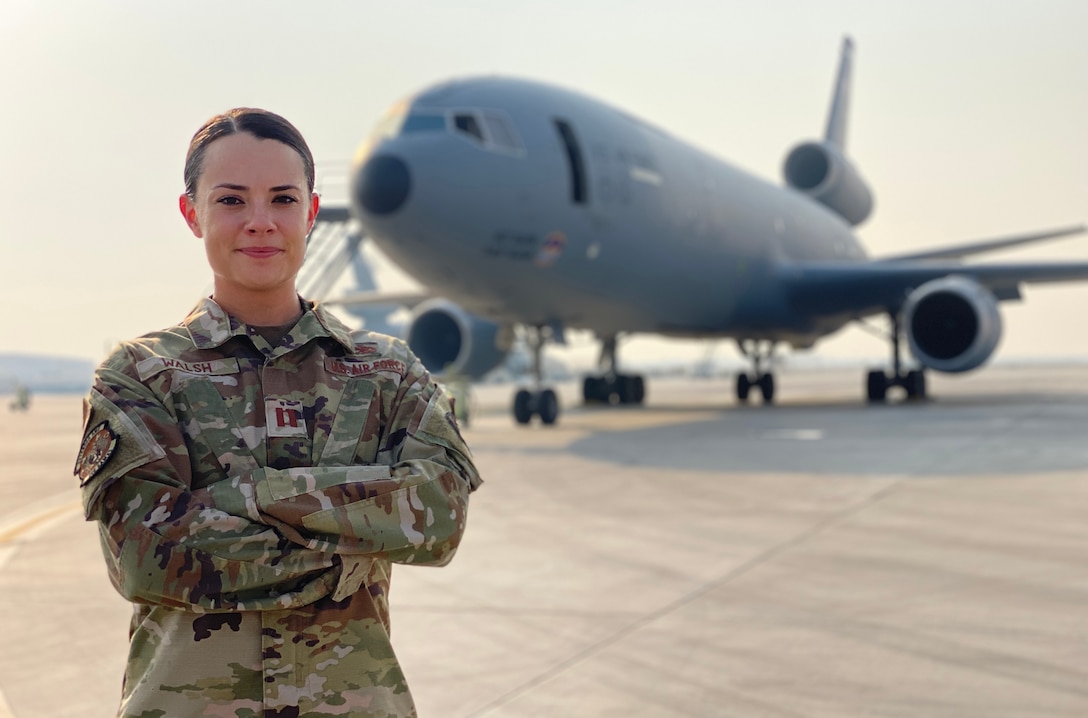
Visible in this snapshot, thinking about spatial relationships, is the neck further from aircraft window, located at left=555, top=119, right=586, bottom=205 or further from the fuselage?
aircraft window, located at left=555, top=119, right=586, bottom=205

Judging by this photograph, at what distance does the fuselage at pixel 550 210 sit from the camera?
10453 millimetres

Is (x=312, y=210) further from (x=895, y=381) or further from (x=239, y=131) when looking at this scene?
(x=895, y=381)

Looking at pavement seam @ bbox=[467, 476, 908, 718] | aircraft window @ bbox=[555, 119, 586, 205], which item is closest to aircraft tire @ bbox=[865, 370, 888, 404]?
aircraft window @ bbox=[555, 119, 586, 205]

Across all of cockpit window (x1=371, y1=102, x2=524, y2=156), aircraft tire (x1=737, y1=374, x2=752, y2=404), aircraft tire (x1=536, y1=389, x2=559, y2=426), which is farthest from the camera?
aircraft tire (x1=737, y1=374, x2=752, y2=404)

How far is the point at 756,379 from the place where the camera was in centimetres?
2019

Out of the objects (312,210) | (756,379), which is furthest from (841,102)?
(312,210)

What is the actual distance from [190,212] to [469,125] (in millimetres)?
9649

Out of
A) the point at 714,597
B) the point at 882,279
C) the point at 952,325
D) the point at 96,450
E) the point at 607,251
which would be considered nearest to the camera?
the point at 96,450

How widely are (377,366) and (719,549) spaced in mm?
3819

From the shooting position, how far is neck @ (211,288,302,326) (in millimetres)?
1472

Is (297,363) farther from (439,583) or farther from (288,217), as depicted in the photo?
(439,583)

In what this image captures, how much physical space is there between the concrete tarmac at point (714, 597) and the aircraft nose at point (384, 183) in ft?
11.1

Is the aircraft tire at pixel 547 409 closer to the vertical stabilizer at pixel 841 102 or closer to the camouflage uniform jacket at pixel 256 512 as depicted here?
the camouflage uniform jacket at pixel 256 512

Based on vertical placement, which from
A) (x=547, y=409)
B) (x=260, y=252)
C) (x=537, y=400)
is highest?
(x=260, y=252)
